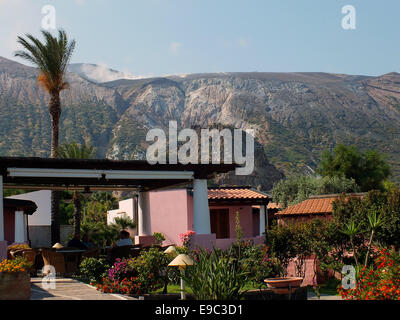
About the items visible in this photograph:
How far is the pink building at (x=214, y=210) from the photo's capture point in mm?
25172

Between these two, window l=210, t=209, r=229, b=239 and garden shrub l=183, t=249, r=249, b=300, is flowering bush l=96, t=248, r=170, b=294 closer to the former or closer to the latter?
garden shrub l=183, t=249, r=249, b=300

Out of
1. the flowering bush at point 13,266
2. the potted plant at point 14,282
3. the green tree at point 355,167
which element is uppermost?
the green tree at point 355,167

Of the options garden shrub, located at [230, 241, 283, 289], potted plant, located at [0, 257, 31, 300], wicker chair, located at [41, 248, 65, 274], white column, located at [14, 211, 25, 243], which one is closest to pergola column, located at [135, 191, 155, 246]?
wicker chair, located at [41, 248, 65, 274]

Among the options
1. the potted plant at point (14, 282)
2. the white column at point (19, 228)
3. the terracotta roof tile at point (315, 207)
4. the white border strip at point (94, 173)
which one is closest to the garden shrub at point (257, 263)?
the white border strip at point (94, 173)

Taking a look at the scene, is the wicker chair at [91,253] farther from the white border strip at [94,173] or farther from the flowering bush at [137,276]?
the flowering bush at [137,276]

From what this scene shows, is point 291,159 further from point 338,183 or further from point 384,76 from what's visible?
point 384,76

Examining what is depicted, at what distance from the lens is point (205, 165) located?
16.1 meters

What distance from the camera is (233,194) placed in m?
25.7

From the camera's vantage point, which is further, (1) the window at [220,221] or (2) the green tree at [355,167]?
(2) the green tree at [355,167]

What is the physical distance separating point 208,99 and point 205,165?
131081 mm

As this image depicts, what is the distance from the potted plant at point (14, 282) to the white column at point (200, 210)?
21.3 feet

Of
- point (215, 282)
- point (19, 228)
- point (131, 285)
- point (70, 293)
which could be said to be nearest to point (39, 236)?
point (19, 228)

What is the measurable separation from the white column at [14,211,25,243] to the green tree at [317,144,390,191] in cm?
3737
